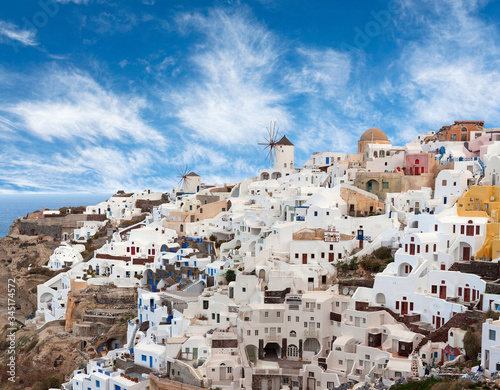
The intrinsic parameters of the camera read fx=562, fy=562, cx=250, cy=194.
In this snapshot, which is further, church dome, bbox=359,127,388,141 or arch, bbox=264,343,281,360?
church dome, bbox=359,127,388,141

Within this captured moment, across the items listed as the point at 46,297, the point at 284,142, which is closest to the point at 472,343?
the point at 46,297

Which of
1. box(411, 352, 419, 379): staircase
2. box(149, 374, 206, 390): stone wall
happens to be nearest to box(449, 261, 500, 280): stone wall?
box(411, 352, 419, 379): staircase

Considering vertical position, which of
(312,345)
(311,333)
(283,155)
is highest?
(283,155)

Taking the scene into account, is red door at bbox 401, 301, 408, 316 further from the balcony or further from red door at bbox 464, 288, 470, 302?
the balcony

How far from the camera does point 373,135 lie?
5462 centimetres

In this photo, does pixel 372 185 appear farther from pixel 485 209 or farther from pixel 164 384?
pixel 164 384

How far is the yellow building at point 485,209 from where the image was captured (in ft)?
101

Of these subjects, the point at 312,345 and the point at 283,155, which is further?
the point at 283,155

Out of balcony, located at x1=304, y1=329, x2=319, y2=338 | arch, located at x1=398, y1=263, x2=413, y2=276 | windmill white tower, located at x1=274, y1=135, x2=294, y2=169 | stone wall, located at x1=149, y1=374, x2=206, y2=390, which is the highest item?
windmill white tower, located at x1=274, y1=135, x2=294, y2=169

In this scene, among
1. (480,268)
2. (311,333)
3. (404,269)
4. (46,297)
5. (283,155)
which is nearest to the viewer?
(480,268)

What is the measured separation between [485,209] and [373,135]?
2190 cm

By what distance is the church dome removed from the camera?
5459 centimetres

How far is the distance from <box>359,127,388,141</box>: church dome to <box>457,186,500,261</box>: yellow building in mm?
20457

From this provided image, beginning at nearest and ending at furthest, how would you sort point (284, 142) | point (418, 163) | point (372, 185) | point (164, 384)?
1. point (164, 384)
2. point (372, 185)
3. point (418, 163)
4. point (284, 142)
